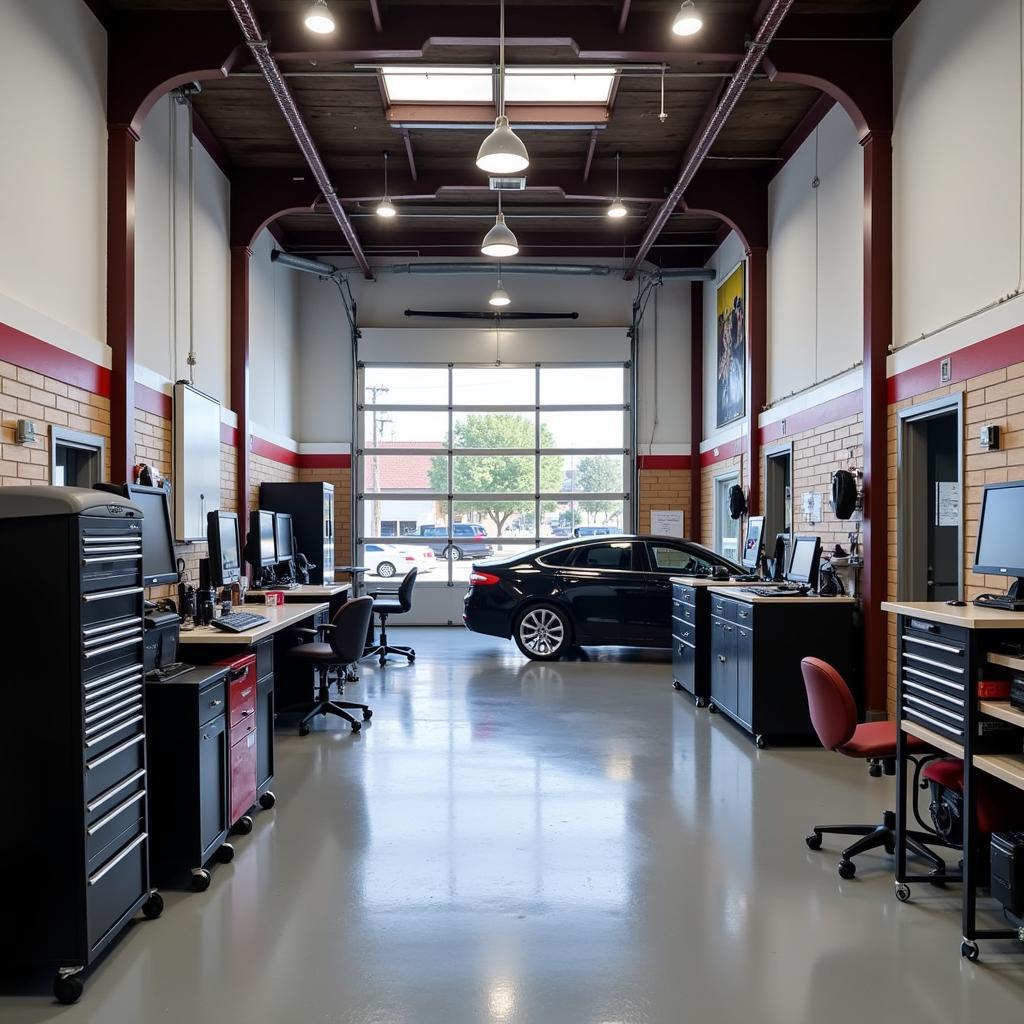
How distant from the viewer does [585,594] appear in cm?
879

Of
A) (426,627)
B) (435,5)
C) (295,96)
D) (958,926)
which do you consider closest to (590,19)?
(435,5)

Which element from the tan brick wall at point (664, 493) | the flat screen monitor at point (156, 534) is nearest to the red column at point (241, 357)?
the flat screen monitor at point (156, 534)

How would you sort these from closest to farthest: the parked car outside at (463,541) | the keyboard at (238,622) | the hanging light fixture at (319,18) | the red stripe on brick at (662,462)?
the keyboard at (238,622), the hanging light fixture at (319,18), the red stripe on brick at (662,462), the parked car outside at (463,541)

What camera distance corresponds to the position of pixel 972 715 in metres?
2.88

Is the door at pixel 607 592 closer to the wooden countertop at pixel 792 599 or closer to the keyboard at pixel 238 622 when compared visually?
the wooden countertop at pixel 792 599

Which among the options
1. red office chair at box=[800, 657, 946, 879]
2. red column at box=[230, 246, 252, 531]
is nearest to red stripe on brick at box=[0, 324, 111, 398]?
red column at box=[230, 246, 252, 531]

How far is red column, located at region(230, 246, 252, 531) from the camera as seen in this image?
869 cm

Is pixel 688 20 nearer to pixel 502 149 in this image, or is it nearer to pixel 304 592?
pixel 502 149

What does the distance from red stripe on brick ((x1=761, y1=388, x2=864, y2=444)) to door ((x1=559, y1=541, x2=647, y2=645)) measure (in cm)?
179

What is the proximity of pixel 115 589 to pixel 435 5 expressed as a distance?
4.94 metres

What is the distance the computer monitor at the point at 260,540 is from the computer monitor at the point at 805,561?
421cm

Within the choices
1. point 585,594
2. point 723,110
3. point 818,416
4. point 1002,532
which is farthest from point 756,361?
point 1002,532

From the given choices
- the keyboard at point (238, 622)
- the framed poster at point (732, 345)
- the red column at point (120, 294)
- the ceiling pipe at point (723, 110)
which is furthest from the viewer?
the framed poster at point (732, 345)

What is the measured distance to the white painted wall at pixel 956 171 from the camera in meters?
4.52
